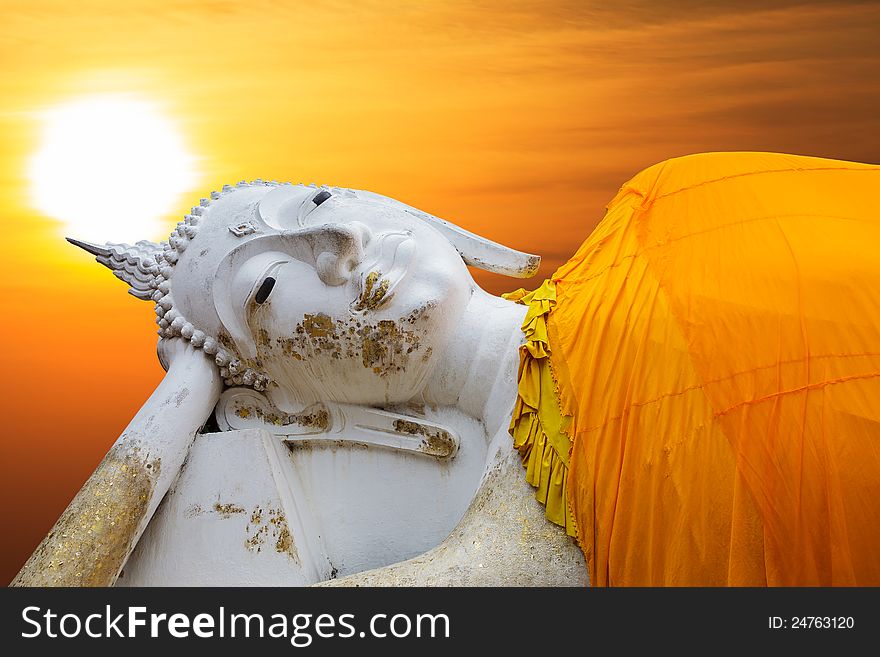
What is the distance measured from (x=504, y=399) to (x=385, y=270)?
567mm

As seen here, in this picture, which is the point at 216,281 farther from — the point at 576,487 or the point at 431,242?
the point at 576,487

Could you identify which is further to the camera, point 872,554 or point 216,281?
point 216,281

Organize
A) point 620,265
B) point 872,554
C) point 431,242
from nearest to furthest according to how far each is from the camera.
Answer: point 872,554 → point 620,265 → point 431,242

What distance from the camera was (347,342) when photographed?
4.15 meters

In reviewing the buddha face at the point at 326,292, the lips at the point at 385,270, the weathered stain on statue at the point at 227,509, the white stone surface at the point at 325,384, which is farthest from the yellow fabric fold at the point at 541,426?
the weathered stain on statue at the point at 227,509

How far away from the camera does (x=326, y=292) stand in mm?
4156

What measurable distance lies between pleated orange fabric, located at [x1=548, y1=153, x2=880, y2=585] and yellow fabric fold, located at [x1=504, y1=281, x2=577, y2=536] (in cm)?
4

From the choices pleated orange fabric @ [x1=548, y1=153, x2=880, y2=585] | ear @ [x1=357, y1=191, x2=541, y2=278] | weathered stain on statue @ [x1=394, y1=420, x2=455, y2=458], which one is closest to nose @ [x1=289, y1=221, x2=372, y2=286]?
ear @ [x1=357, y1=191, x2=541, y2=278]

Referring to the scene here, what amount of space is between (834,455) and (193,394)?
6.90 feet

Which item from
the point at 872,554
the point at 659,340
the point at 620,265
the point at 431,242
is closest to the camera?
the point at 872,554

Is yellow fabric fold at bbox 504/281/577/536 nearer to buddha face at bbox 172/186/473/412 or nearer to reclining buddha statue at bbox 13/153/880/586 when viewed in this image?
reclining buddha statue at bbox 13/153/880/586

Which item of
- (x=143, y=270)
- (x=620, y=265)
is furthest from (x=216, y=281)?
(x=620, y=265)

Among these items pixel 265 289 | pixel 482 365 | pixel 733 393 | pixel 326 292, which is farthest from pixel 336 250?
pixel 733 393

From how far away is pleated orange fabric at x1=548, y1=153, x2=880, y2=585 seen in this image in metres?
3.46
